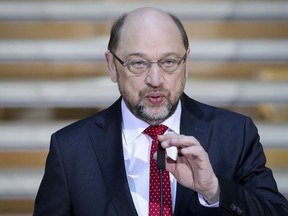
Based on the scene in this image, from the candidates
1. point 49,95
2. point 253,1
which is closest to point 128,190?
point 49,95

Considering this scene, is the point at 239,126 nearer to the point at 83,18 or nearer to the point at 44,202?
the point at 44,202

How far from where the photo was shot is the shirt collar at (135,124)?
268 cm

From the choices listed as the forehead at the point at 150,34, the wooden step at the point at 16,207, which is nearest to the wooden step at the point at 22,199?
the wooden step at the point at 16,207

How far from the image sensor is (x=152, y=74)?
2.48m

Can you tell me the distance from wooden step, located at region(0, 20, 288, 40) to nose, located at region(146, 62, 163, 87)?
1.47 m

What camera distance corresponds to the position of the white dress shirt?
2.60 meters

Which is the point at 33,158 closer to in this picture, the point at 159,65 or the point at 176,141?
the point at 159,65

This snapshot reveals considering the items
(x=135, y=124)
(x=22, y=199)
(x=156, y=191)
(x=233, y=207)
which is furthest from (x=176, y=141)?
(x=22, y=199)

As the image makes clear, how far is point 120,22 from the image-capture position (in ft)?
8.80

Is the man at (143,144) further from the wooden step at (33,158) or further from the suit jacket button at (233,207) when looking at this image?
the wooden step at (33,158)

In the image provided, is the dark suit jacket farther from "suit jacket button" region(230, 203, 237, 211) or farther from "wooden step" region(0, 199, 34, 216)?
"wooden step" region(0, 199, 34, 216)

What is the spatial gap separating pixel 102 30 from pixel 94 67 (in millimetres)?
195

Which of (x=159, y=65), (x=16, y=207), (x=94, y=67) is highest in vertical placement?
(x=159, y=65)

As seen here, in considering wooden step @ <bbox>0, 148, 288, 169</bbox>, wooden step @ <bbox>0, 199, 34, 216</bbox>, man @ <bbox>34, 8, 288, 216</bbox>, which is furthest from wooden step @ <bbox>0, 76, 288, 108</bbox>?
man @ <bbox>34, 8, 288, 216</bbox>
